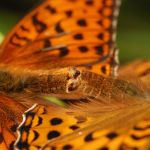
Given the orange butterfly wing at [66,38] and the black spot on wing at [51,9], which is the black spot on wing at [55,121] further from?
the black spot on wing at [51,9]

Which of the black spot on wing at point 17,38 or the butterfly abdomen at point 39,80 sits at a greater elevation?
the black spot on wing at point 17,38

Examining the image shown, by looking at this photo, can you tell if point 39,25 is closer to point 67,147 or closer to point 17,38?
point 17,38

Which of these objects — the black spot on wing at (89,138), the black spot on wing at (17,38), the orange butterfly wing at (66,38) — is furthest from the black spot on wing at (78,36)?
the black spot on wing at (89,138)

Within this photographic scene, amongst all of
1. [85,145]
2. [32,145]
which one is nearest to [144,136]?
[85,145]

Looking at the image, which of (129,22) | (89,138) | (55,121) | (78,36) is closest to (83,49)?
(78,36)

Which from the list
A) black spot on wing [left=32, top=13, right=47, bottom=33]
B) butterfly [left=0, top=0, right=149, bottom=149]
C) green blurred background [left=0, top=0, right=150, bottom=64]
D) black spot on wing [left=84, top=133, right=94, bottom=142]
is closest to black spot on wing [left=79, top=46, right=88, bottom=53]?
butterfly [left=0, top=0, right=149, bottom=149]

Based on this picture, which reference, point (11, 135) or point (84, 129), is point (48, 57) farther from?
point (84, 129)
